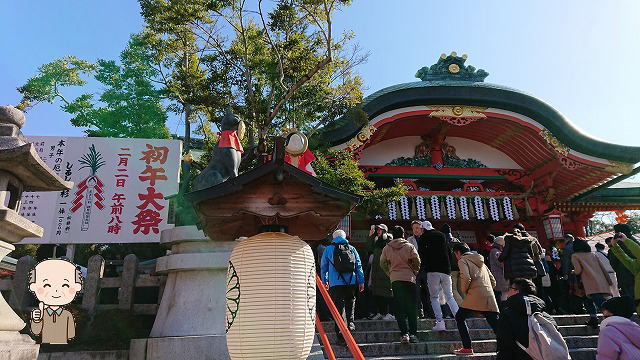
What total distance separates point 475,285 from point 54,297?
5561mm

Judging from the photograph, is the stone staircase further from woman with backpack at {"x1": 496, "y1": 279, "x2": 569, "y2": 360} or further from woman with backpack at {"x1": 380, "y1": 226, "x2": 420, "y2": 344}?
woman with backpack at {"x1": 496, "y1": 279, "x2": 569, "y2": 360}

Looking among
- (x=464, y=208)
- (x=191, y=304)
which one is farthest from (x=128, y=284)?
(x=464, y=208)

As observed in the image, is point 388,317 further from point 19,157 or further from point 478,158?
point 478,158

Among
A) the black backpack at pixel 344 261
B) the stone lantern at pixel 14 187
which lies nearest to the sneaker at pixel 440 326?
the black backpack at pixel 344 261

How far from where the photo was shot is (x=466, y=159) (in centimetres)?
→ 1463

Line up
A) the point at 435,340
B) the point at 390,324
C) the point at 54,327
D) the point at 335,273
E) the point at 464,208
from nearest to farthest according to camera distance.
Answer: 1. the point at 54,327
2. the point at 335,273
3. the point at 435,340
4. the point at 390,324
5. the point at 464,208

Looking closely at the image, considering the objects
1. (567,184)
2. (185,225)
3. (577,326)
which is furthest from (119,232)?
(567,184)

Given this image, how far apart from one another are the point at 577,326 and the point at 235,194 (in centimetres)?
660

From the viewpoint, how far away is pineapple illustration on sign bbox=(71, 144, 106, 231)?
7.77 meters

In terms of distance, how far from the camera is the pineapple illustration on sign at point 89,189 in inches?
306

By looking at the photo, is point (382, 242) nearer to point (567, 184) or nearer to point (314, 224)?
point (314, 224)

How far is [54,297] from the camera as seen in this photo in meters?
5.19

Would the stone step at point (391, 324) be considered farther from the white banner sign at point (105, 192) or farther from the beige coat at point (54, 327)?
the white banner sign at point (105, 192)

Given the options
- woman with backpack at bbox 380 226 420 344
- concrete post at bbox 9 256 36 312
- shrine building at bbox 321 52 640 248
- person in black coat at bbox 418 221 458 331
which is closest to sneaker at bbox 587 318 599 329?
person in black coat at bbox 418 221 458 331
